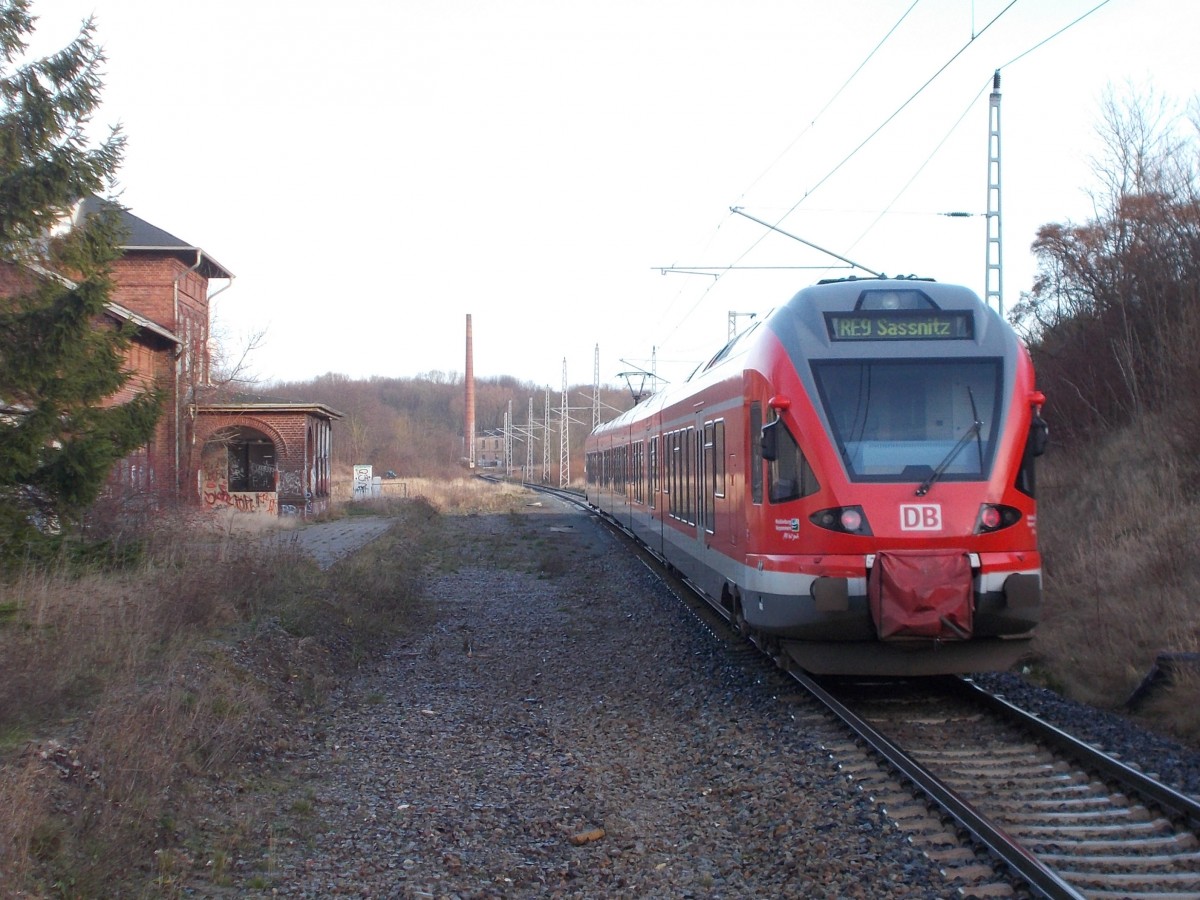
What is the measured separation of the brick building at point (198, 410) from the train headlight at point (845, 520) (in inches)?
814

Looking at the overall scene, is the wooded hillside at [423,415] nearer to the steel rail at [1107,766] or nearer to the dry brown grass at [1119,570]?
the dry brown grass at [1119,570]

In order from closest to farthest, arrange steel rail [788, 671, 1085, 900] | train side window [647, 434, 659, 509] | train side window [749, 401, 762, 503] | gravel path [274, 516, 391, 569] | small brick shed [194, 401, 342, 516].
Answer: steel rail [788, 671, 1085, 900]
train side window [749, 401, 762, 503]
train side window [647, 434, 659, 509]
gravel path [274, 516, 391, 569]
small brick shed [194, 401, 342, 516]

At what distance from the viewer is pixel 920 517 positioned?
7.85m

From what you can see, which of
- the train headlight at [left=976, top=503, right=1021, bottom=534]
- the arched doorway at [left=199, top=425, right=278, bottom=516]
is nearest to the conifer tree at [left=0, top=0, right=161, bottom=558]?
the train headlight at [left=976, top=503, right=1021, bottom=534]

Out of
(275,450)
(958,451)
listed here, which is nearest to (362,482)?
(275,450)

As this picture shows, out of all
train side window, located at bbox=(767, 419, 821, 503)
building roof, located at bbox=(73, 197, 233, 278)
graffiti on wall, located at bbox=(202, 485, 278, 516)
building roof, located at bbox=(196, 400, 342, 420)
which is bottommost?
graffiti on wall, located at bbox=(202, 485, 278, 516)

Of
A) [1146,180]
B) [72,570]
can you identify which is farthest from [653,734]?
[1146,180]

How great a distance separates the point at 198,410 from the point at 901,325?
24840 mm

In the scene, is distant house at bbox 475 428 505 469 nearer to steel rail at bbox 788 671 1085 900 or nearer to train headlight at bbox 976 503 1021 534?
train headlight at bbox 976 503 1021 534

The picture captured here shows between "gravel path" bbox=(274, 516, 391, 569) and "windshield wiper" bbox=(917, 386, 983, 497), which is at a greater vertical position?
"windshield wiper" bbox=(917, 386, 983, 497)

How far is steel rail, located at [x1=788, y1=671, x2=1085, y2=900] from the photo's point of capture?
462 centimetres

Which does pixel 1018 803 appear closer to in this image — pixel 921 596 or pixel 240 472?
pixel 921 596

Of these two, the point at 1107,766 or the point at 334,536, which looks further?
the point at 334,536

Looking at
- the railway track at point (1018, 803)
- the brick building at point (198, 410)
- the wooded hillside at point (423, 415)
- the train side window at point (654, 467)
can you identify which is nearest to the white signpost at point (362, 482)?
the brick building at point (198, 410)
